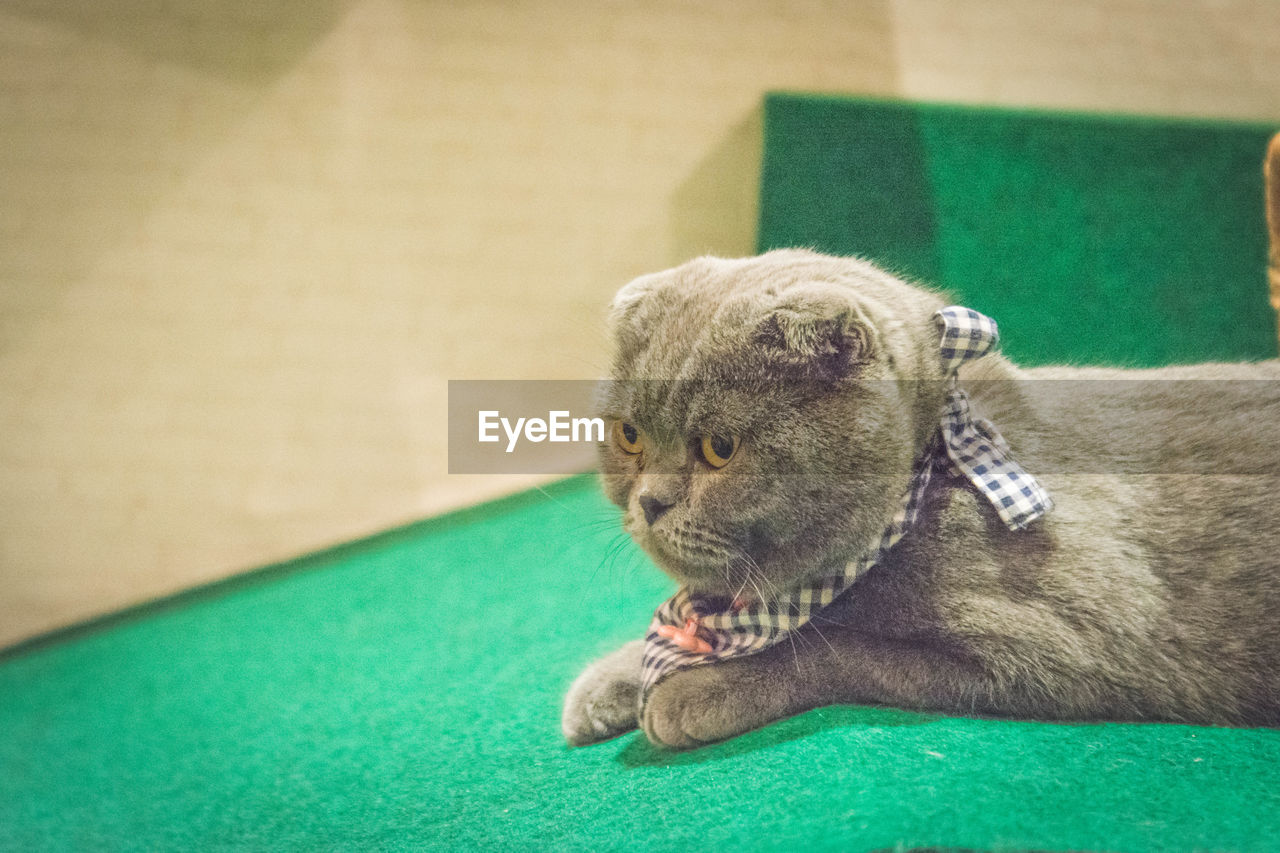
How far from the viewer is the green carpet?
0.70 m

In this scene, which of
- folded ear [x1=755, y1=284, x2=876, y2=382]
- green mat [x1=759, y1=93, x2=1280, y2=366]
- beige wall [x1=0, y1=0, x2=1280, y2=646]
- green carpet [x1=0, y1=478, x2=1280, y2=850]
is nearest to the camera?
green carpet [x1=0, y1=478, x2=1280, y2=850]

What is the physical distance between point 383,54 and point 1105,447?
186 centimetres

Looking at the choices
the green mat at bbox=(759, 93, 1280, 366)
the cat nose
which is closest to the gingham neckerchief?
the cat nose

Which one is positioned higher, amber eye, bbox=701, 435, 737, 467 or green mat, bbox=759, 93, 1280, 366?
green mat, bbox=759, 93, 1280, 366

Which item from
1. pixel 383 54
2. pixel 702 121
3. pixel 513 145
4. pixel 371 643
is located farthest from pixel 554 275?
pixel 371 643

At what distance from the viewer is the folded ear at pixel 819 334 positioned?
831mm

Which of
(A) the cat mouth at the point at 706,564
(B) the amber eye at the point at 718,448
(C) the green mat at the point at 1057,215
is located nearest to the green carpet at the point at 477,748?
(A) the cat mouth at the point at 706,564

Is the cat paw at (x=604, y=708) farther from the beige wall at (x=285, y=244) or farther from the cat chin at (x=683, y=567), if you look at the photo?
the beige wall at (x=285, y=244)

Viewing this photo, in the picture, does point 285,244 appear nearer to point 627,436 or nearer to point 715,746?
point 627,436

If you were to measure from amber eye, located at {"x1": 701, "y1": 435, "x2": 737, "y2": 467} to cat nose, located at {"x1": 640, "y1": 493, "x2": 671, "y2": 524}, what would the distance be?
0.22ft

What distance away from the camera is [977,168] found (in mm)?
1450

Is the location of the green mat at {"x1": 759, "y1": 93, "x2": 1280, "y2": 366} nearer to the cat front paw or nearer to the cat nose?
the cat nose

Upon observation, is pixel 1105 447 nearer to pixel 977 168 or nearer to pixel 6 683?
pixel 977 168

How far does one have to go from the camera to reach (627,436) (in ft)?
3.26
